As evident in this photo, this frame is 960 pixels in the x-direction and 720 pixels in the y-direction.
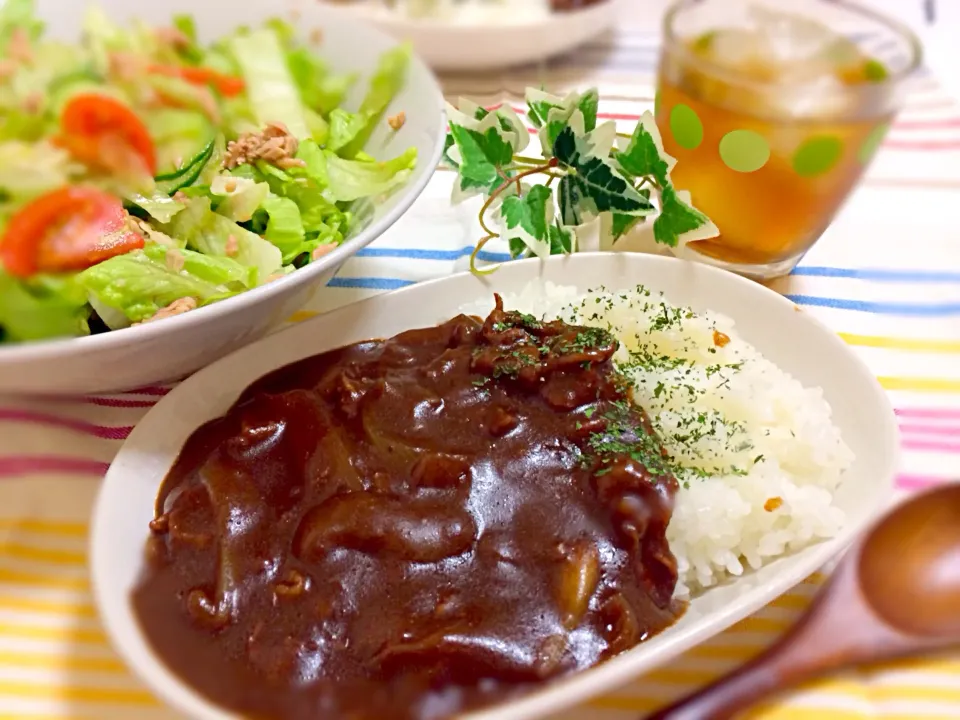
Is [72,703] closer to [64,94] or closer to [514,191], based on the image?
[64,94]

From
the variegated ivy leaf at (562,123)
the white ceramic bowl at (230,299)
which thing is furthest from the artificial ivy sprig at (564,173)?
the white ceramic bowl at (230,299)

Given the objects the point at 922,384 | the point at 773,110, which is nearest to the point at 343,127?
the point at 773,110

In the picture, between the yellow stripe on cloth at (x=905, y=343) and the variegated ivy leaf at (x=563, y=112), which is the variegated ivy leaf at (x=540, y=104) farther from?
the yellow stripe on cloth at (x=905, y=343)

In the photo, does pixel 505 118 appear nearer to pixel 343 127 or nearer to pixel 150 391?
pixel 343 127

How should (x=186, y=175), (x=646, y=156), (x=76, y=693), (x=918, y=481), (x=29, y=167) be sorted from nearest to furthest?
(x=29, y=167), (x=76, y=693), (x=186, y=175), (x=918, y=481), (x=646, y=156)

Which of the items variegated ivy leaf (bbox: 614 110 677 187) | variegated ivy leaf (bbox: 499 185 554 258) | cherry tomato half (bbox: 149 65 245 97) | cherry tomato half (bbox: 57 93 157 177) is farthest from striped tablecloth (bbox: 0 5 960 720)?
cherry tomato half (bbox: 57 93 157 177)

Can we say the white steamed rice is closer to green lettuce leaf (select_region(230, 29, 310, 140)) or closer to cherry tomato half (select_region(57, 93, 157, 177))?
green lettuce leaf (select_region(230, 29, 310, 140))
